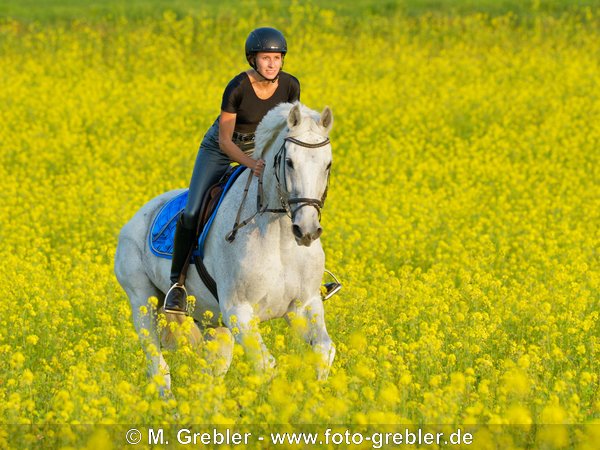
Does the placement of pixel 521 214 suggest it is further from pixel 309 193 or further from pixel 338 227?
pixel 309 193

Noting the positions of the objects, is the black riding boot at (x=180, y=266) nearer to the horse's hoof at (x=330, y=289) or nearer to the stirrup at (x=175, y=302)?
the stirrup at (x=175, y=302)

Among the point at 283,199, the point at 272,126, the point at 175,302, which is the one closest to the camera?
the point at 283,199

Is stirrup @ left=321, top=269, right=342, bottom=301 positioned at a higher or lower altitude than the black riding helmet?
lower

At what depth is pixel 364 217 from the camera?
1374 cm

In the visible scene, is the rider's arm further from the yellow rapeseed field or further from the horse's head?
the yellow rapeseed field

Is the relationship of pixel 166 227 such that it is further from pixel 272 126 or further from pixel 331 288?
pixel 272 126

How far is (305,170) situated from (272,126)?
2.05 feet

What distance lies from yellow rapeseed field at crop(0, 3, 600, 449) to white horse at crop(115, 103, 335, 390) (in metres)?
0.32

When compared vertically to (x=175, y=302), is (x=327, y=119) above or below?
above

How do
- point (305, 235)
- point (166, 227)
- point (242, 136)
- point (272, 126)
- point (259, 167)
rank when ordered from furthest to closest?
point (166, 227) → point (242, 136) → point (259, 167) → point (272, 126) → point (305, 235)

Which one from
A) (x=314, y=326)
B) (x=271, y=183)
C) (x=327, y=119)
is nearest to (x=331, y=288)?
(x=314, y=326)

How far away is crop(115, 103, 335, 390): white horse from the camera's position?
591 centimetres

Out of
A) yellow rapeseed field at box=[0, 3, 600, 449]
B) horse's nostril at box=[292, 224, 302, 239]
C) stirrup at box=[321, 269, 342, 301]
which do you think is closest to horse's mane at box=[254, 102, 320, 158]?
horse's nostril at box=[292, 224, 302, 239]

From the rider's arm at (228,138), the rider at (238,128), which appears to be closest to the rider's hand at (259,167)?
A: the rider at (238,128)
